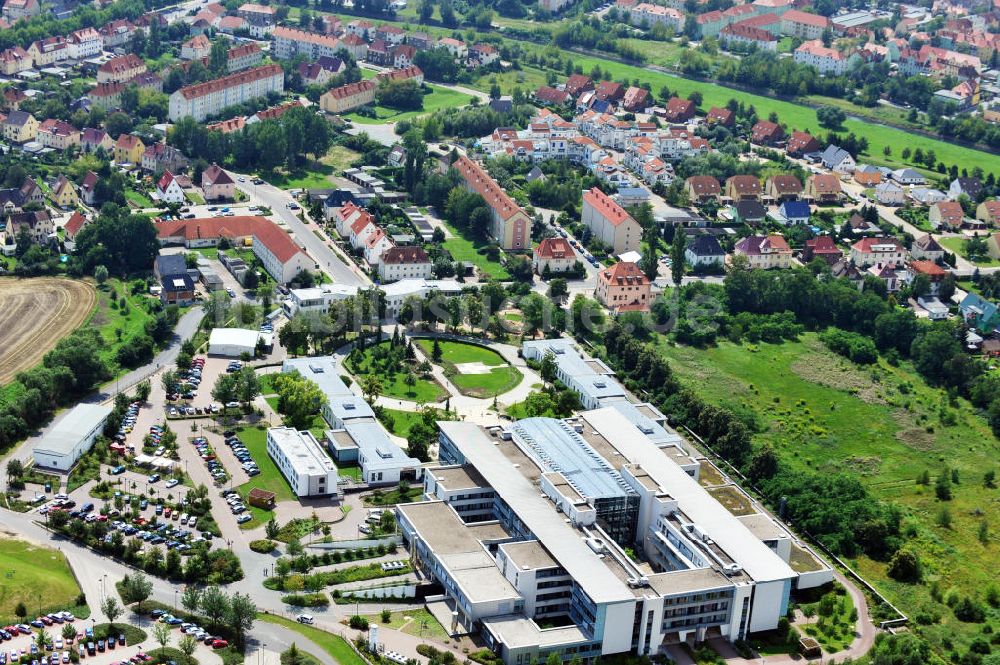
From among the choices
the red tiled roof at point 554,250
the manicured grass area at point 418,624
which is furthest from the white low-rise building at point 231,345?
the manicured grass area at point 418,624

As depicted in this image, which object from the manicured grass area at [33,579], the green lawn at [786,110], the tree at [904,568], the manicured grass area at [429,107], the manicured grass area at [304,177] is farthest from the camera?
the green lawn at [786,110]

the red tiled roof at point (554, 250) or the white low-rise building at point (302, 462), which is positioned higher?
the red tiled roof at point (554, 250)

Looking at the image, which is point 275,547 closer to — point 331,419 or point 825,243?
point 331,419

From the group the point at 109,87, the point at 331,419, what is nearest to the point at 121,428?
the point at 331,419

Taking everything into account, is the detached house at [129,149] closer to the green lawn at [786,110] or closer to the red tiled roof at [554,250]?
the red tiled roof at [554,250]

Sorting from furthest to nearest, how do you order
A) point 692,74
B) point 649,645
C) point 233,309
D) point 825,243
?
point 692,74
point 825,243
point 233,309
point 649,645

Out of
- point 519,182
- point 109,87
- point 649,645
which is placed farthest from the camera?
point 109,87
